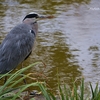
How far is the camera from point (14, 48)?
20.2 feet

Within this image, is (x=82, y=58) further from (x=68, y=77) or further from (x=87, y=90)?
(x=87, y=90)

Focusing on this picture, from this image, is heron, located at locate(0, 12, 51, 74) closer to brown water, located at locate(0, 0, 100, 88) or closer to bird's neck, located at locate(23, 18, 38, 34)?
bird's neck, located at locate(23, 18, 38, 34)

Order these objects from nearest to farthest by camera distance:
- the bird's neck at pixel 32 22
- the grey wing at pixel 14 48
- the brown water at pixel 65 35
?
the grey wing at pixel 14 48, the bird's neck at pixel 32 22, the brown water at pixel 65 35

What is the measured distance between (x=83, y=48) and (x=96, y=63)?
3.03ft

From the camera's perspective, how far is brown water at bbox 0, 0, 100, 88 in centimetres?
736

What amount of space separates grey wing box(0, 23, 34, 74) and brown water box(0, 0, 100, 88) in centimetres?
70

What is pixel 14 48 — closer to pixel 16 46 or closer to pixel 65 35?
pixel 16 46

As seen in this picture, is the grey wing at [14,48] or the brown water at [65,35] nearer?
the grey wing at [14,48]

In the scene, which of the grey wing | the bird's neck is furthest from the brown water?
the bird's neck

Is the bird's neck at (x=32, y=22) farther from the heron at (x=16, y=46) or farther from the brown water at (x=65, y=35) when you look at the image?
the brown water at (x=65, y=35)

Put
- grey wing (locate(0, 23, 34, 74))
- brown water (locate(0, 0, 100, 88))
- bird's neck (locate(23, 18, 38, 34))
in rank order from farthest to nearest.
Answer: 1. brown water (locate(0, 0, 100, 88))
2. bird's neck (locate(23, 18, 38, 34))
3. grey wing (locate(0, 23, 34, 74))

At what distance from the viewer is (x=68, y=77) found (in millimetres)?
6973

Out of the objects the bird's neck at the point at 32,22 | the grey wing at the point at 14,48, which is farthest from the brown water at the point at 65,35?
the bird's neck at the point at 32,22

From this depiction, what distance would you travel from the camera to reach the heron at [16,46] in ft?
19.7
